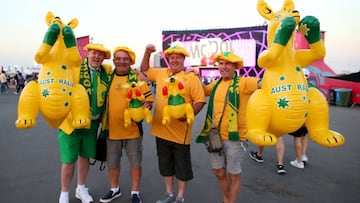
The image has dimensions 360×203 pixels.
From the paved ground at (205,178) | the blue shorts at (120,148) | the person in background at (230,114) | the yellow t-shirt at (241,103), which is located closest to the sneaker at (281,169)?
the paved ground at (205,178)

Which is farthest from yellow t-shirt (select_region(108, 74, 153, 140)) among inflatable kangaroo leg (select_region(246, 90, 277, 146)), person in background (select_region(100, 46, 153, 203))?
inflatable kangaroo leg (select_region(246, 90, 277, 146))

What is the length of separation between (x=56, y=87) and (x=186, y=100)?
133 cm

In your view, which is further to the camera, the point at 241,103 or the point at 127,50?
the point at 127,50

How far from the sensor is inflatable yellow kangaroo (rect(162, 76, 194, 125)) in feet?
8.85

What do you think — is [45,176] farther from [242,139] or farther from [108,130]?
[242,139]

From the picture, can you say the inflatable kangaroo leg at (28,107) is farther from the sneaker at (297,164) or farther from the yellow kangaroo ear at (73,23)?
the sneaker at (297,164)

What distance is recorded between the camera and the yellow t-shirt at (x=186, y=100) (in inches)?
115

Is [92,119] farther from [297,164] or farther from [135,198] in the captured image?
[297,164]

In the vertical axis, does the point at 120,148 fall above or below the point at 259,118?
below

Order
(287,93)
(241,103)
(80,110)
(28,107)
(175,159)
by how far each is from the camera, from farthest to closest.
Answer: (175,159) < (241,103) < (80,110) < (28,107) < (287,93)

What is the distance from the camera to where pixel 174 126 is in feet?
9.78

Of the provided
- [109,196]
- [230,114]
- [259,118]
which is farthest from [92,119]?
[259,118]

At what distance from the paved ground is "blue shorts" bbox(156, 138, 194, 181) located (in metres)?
0.46

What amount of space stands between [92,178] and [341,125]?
7.55 metres
